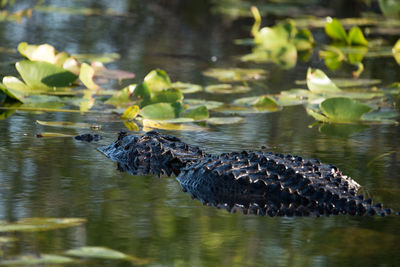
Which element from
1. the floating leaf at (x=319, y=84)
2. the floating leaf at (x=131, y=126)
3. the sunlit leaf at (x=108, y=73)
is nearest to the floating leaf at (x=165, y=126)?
the floating leaf at (x=131, y=126)

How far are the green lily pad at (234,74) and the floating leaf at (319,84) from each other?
841 mm

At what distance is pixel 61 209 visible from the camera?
3.21m

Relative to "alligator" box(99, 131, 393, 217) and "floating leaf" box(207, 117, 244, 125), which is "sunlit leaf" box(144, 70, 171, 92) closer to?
"floating leaf" box(207, 117, 244, 125)

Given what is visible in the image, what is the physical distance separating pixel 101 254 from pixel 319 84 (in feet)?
10.7

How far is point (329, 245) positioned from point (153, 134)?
148cm

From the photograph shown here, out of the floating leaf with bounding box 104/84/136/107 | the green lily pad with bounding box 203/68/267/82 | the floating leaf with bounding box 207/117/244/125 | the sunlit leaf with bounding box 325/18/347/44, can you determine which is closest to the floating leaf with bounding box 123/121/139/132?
the floating leaf with bounding box 104/84/136/107

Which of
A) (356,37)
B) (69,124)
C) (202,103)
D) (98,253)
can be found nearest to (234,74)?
(202,103)

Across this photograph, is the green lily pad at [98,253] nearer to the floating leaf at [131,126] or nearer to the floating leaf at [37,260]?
the floating leaf at [37,260]

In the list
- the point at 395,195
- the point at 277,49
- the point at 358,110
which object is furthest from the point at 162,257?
the point at 277,49

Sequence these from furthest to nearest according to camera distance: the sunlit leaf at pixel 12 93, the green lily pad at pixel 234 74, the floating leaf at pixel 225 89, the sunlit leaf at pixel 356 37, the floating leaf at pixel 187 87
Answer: the sunlit leaf at pixel 356 37
the green lily pad at pixel 234 74
the floating leaf at pixel 225 89
the floating leaf at pixel 187 87
the sunlit leaf at pixel 12 93

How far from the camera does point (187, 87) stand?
18.8 feet

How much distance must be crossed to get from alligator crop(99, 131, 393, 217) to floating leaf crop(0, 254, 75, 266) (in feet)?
3.07

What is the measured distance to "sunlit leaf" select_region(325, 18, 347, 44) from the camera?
302 inches

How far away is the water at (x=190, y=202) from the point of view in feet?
9.14
